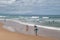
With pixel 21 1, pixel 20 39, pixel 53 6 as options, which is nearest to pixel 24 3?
pixel 21 1

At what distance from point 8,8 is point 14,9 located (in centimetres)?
58

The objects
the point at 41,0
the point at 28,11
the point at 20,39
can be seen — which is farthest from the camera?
the point at 28,11

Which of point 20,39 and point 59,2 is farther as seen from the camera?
point 59,2

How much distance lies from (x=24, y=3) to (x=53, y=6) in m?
2.56

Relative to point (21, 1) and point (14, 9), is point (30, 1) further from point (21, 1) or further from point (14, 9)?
point (14, 9)

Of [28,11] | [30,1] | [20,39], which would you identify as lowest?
[20,39]

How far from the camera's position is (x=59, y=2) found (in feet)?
40.9

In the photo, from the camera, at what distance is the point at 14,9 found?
14914 mm

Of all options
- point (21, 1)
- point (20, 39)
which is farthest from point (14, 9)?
point (20, 39)

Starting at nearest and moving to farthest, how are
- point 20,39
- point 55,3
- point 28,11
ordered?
point 20,39 → point 55,3 → point 28,11

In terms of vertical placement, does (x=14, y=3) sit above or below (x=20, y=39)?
above

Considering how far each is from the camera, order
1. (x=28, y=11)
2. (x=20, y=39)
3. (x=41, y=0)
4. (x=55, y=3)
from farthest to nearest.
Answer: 1. (x=28, y=11)
2. (x=41, y=0)
3. (x=55, y=3)
4. (x=20, y=39)

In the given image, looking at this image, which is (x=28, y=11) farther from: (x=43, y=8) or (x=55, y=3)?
(x=55, y=3)

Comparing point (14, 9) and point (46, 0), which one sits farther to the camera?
point (14, 9)
